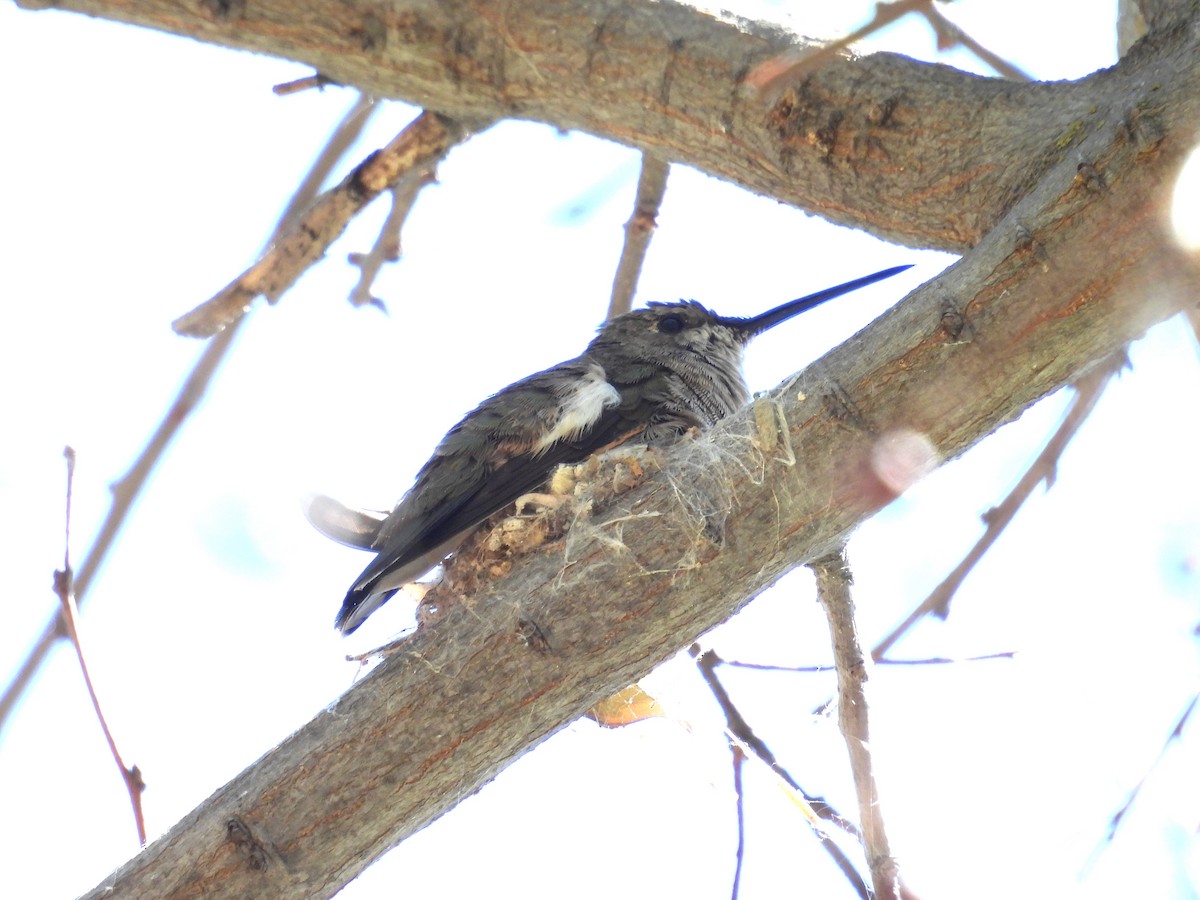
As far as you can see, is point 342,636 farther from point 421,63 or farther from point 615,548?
point 421,63

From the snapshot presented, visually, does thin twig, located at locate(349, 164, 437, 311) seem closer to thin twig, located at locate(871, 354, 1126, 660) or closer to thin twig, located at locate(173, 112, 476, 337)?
Answer: thin twig, located at locate(173, 112, 476, 337)

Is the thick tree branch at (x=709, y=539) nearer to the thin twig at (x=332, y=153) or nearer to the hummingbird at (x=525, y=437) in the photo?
the hummingbird at (x=525, y=437)

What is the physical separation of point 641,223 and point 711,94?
1.00 m

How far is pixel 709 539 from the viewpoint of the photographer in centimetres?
229

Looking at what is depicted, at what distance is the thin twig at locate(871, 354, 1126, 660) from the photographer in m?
3.31

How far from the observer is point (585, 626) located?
231 centimetres

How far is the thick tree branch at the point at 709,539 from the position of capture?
2.08m

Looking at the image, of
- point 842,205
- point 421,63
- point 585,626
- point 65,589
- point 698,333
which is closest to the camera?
point 585,626

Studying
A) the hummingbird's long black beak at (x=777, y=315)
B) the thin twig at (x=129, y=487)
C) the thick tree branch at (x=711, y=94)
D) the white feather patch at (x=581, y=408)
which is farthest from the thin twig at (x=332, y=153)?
the hummingbird's long black beak at (x=777, y=315)

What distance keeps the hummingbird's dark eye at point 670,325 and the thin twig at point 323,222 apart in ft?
4.21

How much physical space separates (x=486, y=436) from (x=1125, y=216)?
77.5 inches

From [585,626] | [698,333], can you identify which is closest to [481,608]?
[585,626]

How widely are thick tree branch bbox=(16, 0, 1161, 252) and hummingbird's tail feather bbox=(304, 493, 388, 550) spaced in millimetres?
1282

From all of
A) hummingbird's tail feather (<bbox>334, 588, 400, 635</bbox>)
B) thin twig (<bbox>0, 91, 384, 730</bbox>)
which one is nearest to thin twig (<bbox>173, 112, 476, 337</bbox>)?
thin twig (<bbox>0, 91, 384, 730</bbox>)
